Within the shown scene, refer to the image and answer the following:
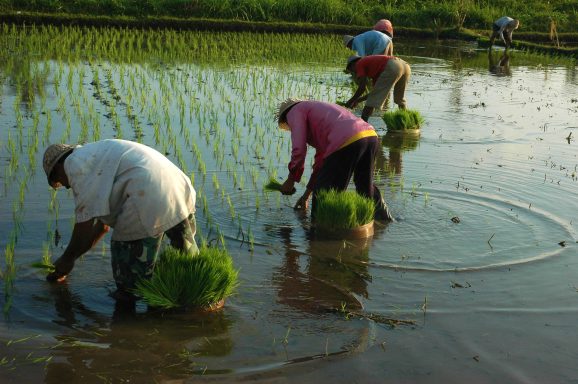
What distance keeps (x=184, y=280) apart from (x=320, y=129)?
1605 millimetres

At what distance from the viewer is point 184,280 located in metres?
3.44

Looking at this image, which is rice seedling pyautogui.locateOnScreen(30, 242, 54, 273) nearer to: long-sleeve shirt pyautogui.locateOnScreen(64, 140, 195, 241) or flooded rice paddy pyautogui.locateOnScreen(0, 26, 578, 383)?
flooded rice paddy pyautogui.locateOnScreen(0, 26, 578, 383)

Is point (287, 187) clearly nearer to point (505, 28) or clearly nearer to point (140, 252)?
point (140, 252)

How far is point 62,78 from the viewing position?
402 inches

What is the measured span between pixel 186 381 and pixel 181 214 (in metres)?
0.82

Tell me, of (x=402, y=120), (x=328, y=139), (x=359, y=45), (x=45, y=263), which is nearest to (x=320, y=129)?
(x=328, y=139)

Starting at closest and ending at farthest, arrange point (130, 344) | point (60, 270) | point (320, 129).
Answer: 1. point (130, 344)
2. point (60, 270)
3. point (320, 129)

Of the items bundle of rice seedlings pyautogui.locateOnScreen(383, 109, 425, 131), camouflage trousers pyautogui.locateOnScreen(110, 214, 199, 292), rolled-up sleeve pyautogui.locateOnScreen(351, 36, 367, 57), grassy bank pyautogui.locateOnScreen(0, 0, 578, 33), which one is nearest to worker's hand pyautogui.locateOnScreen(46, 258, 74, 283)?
camouflage trousers pyautogui.locateOnScreen(110, 214, 199, 292)

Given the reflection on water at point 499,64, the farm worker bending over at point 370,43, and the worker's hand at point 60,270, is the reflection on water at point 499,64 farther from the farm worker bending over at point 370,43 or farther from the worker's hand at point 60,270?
the worker's hand at point 60,270

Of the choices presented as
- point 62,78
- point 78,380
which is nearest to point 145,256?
point 78,380

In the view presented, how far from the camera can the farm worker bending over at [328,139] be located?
4.59 metres

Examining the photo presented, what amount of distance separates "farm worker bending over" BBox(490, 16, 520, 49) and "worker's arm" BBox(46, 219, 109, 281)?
1674 centimetres

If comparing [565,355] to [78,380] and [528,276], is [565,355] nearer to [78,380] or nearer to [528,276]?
[528,276]

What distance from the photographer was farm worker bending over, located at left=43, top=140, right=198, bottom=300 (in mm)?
3266
